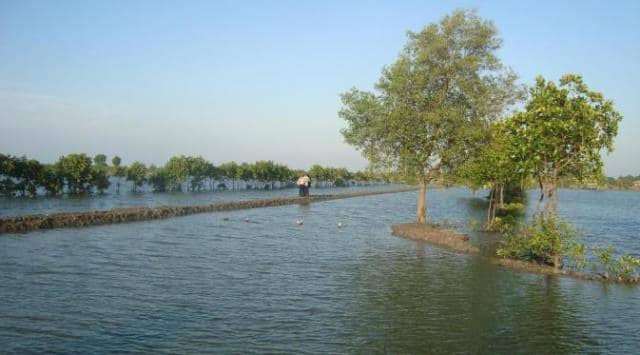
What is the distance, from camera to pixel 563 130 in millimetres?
22109

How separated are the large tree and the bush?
39.6 ft

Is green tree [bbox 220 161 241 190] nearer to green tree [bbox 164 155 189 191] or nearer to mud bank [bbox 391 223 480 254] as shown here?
green tree [bbox 164 155 189 191]

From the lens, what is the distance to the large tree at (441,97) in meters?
36.1

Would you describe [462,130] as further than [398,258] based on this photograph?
Yes

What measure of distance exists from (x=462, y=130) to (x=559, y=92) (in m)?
13.5

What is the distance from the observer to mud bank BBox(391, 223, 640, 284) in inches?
878

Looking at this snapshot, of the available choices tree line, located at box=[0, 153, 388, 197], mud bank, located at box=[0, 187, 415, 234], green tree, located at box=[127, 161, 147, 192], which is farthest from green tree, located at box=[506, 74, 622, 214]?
green tree, located at box=[127, 161, 147, 192]

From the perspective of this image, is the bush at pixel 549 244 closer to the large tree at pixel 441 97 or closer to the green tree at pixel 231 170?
the large tree at pixel 441 97

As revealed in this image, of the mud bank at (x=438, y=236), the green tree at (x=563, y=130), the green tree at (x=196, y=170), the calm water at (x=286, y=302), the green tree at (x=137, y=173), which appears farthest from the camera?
the green tree at (x=196, y=170)

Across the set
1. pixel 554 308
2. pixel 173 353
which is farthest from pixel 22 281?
pixel 554 308

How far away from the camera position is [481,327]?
15148 mm

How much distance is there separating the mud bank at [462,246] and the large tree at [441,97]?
4.32m

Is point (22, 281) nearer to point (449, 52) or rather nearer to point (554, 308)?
point (554, 308)

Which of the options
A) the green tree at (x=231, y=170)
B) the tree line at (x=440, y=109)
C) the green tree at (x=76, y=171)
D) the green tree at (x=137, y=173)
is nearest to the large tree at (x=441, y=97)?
the tree line at (x=440, y=109)
